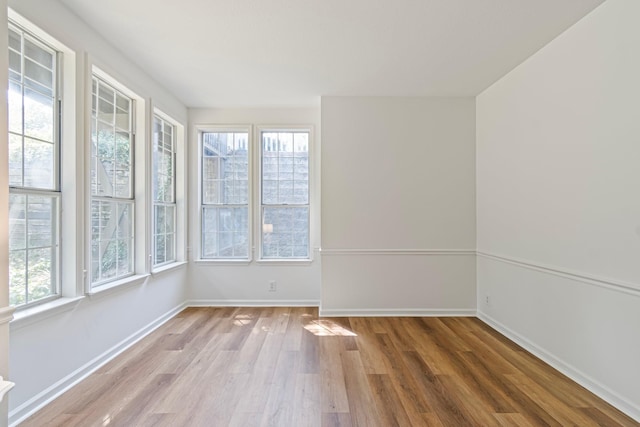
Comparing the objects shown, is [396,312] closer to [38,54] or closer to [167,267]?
[167,267]

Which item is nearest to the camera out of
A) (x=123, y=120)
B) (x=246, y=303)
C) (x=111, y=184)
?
(x=111, y=184)

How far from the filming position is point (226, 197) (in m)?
4.39

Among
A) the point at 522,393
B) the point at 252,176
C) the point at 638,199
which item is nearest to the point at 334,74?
the point at 252,176

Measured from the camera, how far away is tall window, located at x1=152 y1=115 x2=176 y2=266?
3650 millimetres

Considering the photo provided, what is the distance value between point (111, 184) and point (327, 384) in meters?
2.52

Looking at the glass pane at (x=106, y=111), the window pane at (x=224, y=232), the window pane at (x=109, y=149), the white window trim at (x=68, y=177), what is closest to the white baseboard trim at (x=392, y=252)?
the window pane at (x=224, y=232)

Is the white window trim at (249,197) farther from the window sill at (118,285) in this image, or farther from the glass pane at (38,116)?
the glass pane at (38,116)

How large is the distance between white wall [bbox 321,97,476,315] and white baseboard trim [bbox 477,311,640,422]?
0.80 m

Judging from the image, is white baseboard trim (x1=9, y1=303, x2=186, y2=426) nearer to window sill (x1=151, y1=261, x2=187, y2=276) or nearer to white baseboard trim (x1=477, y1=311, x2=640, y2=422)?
window sill (x1=151, y1=261, x2=187, y2=276)

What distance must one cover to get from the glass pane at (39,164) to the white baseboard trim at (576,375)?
13.1 feet

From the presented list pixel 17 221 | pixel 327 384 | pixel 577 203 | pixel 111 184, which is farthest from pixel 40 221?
pixel 577 203

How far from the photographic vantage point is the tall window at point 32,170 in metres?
1.95

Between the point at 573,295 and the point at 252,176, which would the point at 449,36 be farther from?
the point at 252,176

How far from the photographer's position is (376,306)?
3861 millimetres
